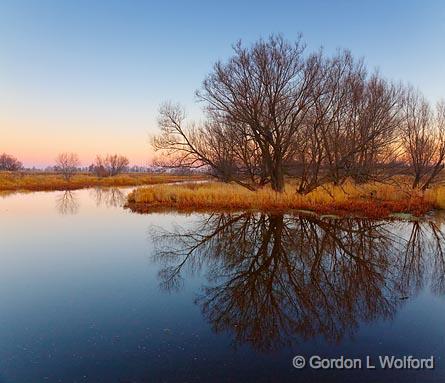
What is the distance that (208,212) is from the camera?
20.0 metres

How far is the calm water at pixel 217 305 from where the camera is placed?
4598 millimetres

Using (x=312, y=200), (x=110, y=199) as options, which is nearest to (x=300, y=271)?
(x=312, y=200)

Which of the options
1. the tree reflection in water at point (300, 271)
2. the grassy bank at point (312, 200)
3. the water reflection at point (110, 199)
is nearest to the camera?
the tree reflection in water at point (300, 271)

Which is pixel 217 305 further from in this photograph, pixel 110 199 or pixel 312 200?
pixel 110 199

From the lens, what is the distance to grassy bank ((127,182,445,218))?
62.4 ft

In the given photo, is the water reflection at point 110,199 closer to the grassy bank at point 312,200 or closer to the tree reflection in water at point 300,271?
the grassy bank at point 312,200

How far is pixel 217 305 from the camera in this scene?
6742mm

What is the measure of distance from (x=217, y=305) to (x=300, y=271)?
282cm

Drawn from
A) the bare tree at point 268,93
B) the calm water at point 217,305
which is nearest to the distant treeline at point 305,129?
the bare tree at point 268,93

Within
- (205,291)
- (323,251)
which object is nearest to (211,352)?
(205,291)

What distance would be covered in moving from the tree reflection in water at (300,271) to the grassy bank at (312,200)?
3699 millimetres

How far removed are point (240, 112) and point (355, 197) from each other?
29.4 feet

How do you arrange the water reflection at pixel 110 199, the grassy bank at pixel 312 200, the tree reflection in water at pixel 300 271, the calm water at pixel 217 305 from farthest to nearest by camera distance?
the water reflection at pixel 110 199
the grassy bank at pixel 312 200
the tree reflection in water at pixel 300 271
the calm water at pixel 217 305

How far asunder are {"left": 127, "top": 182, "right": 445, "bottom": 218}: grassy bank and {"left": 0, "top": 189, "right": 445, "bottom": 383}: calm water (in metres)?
5.91
